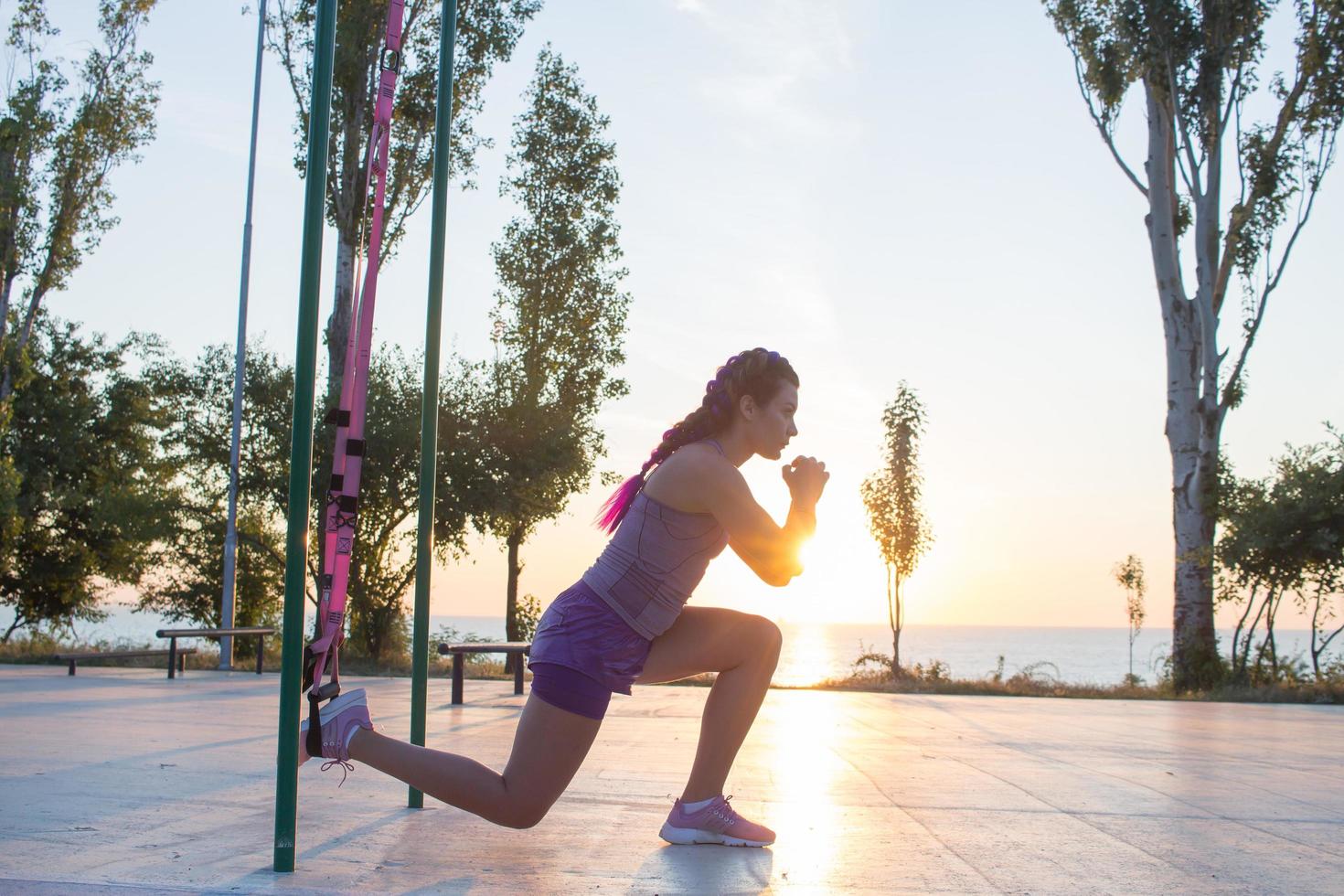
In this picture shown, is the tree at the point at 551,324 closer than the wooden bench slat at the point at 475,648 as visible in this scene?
No

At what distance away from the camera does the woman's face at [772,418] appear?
3.82 metres

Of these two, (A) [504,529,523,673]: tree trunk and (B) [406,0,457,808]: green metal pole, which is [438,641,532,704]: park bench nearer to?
(B) [406,0,457,808]: green metal pole

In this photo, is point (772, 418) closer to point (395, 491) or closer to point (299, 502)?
point (299, 502)

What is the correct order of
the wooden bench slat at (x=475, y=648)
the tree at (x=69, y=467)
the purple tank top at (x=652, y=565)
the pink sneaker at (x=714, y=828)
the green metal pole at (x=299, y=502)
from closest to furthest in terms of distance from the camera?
the green metal pole at (x=299, y=502), the purple tank top at (x=652, y=565), the pink sneaker at (x=714, y=828), the wooden bench slat at (x=475, y=648), the tree at (x=69, y=467)

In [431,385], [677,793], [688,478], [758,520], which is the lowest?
[677,793]

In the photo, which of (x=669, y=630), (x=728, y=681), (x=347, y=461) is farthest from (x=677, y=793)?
(x=347, y=461)

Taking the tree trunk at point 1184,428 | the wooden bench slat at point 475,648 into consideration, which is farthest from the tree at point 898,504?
the wooden bench slat at point 475,648

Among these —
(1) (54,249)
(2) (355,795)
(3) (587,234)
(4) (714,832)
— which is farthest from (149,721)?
(1) (54,249)

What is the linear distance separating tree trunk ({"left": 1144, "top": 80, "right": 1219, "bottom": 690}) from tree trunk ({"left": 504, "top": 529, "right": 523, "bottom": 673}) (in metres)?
10.9

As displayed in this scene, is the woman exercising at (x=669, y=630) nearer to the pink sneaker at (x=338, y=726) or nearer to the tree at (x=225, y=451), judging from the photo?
the pink sneaker at (x=338, y=726)

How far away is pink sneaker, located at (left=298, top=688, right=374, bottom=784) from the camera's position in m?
3.38

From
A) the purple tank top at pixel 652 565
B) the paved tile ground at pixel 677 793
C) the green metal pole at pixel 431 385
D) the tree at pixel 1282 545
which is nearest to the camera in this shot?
the paved tile ground at pixel 677 793

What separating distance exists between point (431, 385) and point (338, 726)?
151 cm

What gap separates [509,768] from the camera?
346cm
